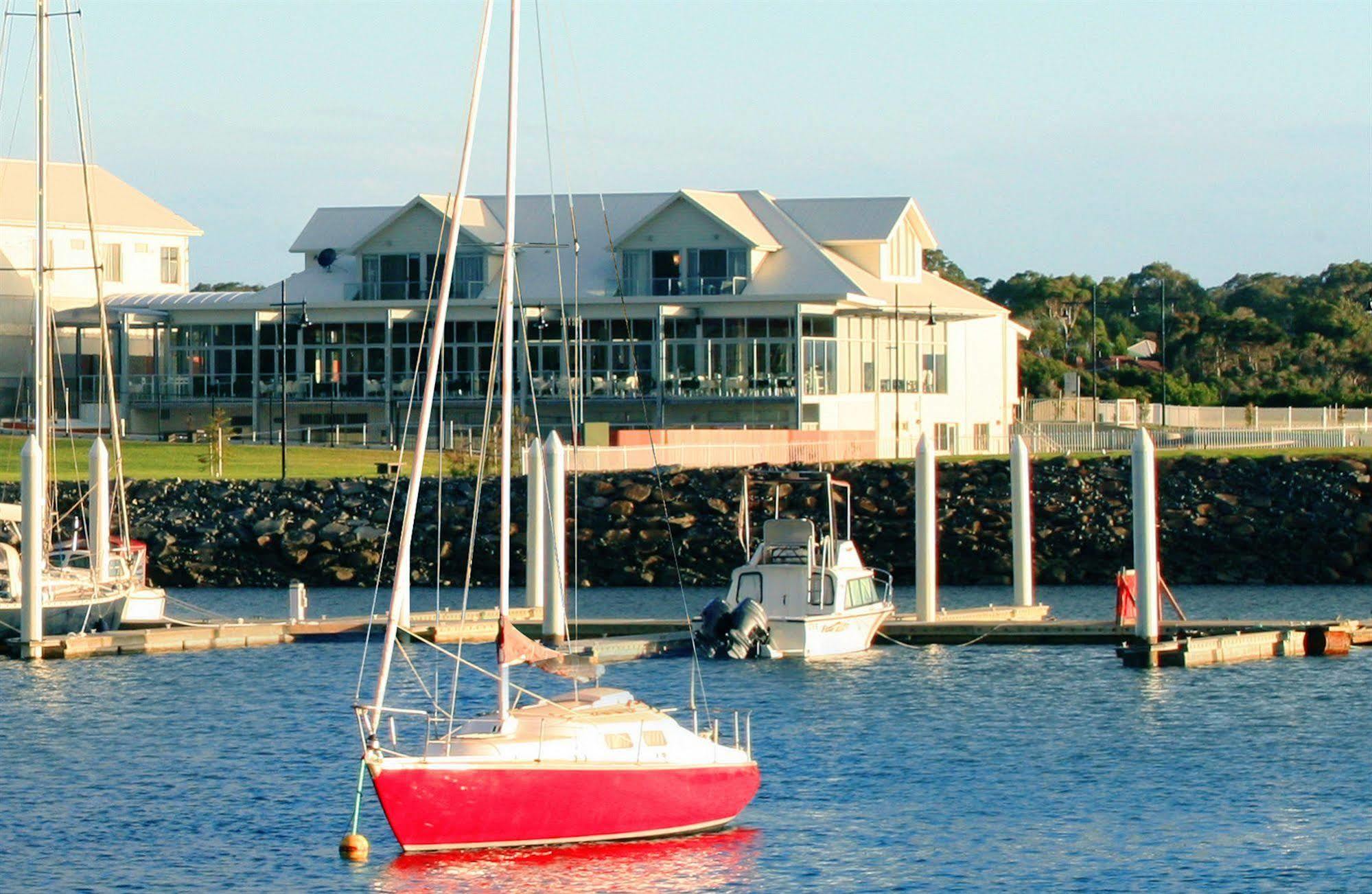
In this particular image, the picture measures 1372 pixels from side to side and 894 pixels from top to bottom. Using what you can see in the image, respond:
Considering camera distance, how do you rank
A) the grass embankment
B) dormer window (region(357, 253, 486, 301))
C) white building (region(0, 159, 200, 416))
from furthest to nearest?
white building (region(0, 159, 200, 416)) → dormer window (region(357, 253, 486, 301)) → the grass embankment

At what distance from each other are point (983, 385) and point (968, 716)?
51563mm

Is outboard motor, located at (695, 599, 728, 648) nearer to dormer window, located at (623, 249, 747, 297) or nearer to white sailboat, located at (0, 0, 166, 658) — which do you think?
white sailboat, located at (0, 0, 166, 658)

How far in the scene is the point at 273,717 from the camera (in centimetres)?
3528

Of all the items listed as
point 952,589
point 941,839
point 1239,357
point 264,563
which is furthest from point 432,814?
point 1239,357

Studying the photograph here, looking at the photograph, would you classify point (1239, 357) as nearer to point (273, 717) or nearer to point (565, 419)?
point (565, 419)

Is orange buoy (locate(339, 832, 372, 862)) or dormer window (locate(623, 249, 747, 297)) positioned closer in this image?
orange buoy (locate(339, 832, 372, 862))

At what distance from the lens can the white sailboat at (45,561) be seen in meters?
38.7

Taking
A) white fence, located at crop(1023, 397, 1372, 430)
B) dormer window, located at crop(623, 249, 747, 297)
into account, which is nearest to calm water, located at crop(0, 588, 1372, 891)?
dormer window, located at crop(623, 249, 747, 297)

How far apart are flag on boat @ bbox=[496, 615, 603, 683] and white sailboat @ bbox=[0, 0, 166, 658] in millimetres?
16139

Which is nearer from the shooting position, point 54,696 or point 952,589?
point 54,696

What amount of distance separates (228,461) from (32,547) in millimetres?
31519

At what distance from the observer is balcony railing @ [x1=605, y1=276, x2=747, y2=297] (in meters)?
76.5

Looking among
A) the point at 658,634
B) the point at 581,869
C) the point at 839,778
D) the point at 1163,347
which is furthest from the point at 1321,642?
the point at 1163,347

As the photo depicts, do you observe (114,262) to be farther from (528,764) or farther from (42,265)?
(528,764)
